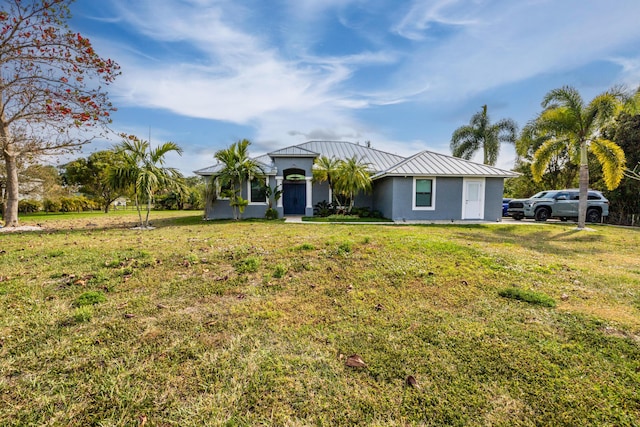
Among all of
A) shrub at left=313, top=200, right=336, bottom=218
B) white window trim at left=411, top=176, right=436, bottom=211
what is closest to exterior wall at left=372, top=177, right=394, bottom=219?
white window trim at left=411, top=176, right=436, bottom=211

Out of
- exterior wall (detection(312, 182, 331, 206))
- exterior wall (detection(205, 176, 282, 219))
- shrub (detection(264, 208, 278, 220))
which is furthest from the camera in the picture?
exterior wall (detection(312, 182, 331, 206))

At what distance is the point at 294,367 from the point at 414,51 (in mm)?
10707

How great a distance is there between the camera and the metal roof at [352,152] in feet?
61.2

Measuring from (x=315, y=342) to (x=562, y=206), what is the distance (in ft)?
61.3

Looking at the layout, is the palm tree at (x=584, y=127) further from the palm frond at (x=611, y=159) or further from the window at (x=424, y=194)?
the window at (x=424, y=194)

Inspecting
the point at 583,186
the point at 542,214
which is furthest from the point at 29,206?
the point at 542,214

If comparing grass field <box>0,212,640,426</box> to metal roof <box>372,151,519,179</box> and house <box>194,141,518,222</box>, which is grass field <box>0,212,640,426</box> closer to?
metal roof <box>372,151,519,179</box>

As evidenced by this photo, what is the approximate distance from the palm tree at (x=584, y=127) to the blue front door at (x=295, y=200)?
1255 centimetres

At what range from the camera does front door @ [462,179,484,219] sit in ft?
47.8

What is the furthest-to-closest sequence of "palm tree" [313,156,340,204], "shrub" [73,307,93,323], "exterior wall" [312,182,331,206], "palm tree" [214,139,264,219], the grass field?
"exterior wall" [312,182,331,206], "palm tree" [313,156,340,204], "palm tree" [214,139,264,219], "shrub" [73,307,93,323], the grass field

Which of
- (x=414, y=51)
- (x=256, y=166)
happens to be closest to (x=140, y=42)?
(x=256, y=166)

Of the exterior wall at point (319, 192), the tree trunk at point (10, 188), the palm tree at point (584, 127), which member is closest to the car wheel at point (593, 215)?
the palm tree at point (584, 127)

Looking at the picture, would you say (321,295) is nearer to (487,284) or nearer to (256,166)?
(487,284)

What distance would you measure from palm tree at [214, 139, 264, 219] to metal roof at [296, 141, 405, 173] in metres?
4.96
